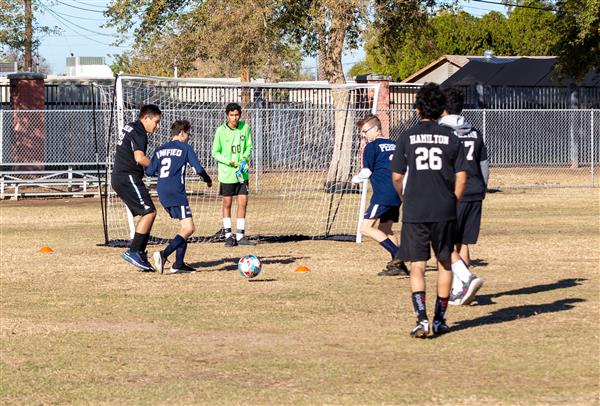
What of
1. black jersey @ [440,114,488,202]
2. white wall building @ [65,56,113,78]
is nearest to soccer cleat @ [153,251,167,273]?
black jersey @ [440,114,488,202]

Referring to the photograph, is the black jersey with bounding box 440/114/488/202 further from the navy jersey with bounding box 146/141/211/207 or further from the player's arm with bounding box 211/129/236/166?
the player's arm with bounding box 211/129/236/166

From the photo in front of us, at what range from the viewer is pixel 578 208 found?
2384cm

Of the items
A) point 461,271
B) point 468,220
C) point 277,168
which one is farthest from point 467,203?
point 277,168

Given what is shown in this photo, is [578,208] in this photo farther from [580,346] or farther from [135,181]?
[580,346]

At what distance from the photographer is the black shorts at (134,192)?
44.5 feet

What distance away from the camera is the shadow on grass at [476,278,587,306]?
1122 cm

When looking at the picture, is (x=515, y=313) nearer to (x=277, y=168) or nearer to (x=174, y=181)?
(x=174, y=181)

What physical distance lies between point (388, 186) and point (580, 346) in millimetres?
4735

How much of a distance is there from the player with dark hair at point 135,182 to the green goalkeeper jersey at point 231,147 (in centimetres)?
309

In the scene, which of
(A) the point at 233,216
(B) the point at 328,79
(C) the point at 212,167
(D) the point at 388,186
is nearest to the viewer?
(D) the point at 388,186

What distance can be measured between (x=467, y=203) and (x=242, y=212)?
6608mm

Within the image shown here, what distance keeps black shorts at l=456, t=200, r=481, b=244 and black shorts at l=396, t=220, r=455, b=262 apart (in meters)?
1.62

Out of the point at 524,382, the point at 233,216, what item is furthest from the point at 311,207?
the point at 524,382

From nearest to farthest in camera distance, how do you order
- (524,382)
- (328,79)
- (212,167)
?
(524,382)
(212,167)
(328,79)
